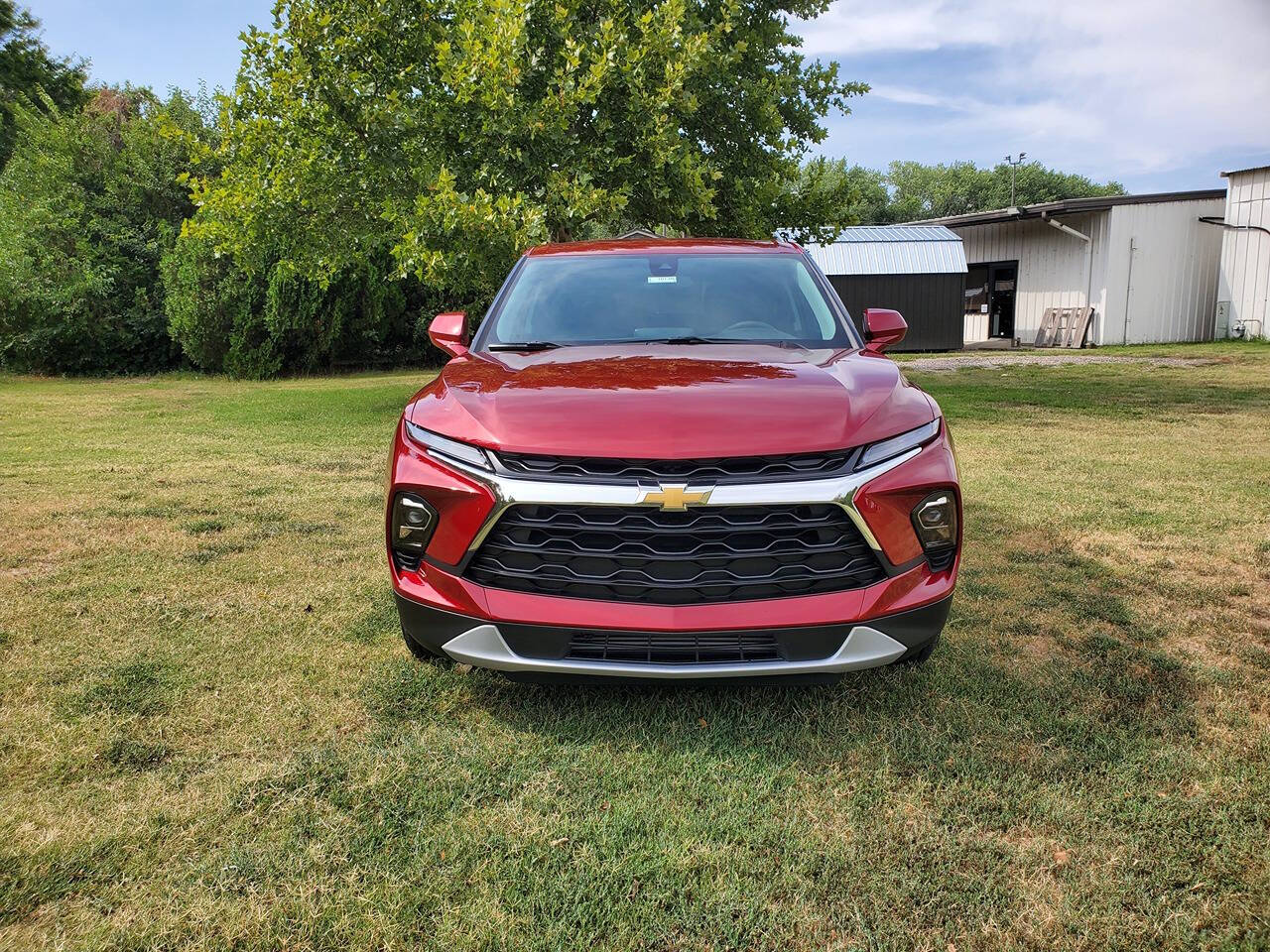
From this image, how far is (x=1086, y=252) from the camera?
22.4 metres

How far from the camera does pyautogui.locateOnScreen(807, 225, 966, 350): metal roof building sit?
2236cm

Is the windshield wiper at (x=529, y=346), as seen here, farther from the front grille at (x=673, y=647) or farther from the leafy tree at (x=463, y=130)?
the leafy tree at (x=463, y=130)

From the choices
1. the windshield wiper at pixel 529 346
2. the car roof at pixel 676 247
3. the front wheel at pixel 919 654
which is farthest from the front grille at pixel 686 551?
the car roof at pixel 676 247

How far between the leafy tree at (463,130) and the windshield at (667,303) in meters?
5.83

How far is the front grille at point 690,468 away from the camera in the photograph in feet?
7.71

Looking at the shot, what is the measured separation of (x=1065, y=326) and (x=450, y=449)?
24.0 metres

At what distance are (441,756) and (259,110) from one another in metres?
10.4

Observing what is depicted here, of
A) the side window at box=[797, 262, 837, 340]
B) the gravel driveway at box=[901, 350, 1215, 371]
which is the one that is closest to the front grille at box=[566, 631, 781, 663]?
the side window at box=[797, 262, 837, 340]

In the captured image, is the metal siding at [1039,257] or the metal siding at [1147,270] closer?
the metal siding at [1147,270]

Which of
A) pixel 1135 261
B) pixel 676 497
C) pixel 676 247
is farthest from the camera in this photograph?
pixel 1135 261

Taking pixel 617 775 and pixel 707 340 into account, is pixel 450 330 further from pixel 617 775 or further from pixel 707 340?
pixel 617 775

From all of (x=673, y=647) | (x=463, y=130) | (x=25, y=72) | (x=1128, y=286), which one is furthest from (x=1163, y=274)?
(x=25, y=72)

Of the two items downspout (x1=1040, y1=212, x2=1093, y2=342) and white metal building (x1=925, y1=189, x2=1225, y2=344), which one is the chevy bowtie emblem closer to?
white metal building (x1=925, y1=189, x2=1225, y2=344)

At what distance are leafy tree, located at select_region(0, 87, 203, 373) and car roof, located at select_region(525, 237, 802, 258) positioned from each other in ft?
54.2
